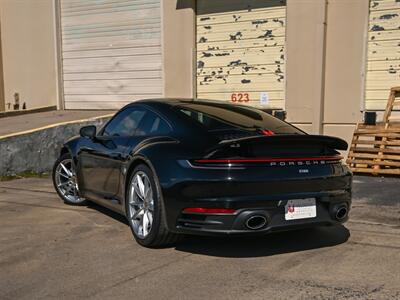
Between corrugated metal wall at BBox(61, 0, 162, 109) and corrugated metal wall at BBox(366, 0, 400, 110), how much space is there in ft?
16.9

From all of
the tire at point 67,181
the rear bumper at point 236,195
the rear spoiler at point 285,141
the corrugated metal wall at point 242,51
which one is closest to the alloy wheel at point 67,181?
the tire at point 67,181

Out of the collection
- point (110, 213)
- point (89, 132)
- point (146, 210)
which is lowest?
point (110, 213)

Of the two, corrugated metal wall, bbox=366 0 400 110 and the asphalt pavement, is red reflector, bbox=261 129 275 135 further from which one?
corrugated metal wall, bbox=366 0 400 110

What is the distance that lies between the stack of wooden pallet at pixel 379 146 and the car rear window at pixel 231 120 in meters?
4.04

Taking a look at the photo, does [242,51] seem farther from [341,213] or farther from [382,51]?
[341,213]

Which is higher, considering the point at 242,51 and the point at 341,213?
the point at 242,51

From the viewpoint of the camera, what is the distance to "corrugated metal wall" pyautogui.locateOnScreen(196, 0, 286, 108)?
11281 millimetres

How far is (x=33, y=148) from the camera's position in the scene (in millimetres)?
10297

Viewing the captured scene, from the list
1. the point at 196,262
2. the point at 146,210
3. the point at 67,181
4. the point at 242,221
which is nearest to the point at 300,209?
the point at 242,221

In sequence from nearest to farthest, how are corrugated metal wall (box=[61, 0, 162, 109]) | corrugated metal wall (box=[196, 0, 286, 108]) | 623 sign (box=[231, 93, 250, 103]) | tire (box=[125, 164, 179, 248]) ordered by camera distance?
tire (box=[125, 164, 179, 248]) < corrugated metal wall (box=[196, 0, 286, 108]) < 623 sign (box=[231, 93, 250, 103]) < corrugated metal wall (box=[61, 0, 162, 109])

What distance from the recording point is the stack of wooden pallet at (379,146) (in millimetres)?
9031

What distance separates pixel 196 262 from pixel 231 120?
4.76ft

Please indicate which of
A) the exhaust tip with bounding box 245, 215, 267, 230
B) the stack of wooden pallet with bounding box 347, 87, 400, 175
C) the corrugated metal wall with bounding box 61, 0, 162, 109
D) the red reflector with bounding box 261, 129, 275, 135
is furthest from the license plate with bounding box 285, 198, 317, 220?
the corrugated metal wall with bounding box 61, 0, 162, 109

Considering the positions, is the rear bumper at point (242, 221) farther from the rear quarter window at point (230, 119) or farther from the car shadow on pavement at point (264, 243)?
the rear quarter window at point (230, 119)
